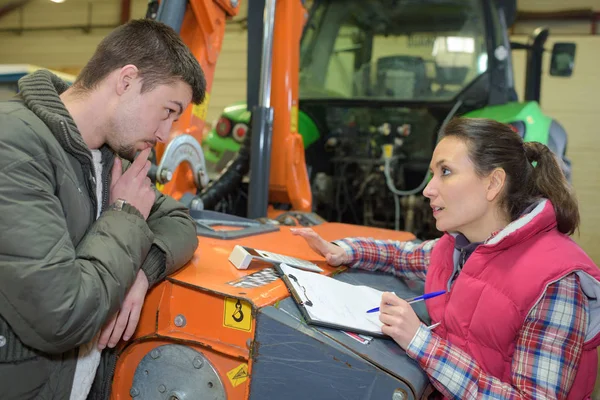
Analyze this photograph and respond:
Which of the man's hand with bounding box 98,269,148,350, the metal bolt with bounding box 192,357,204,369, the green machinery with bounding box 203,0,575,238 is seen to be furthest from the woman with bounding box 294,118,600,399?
the green machinery with bounding box 203,0,575,238

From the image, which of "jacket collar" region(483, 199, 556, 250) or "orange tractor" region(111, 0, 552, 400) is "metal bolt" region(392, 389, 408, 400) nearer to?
"orange tractor" region(111, 0, 552, 400)

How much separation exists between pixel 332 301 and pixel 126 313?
→ 533 millimetres

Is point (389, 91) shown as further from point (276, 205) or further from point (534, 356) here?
point (534, 356)

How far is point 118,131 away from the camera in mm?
1386

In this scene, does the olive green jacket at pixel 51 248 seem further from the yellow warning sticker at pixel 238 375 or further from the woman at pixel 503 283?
the woman at pixel 503 283

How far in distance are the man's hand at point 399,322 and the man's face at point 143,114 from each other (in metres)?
0.72

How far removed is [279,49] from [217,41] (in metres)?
0.51

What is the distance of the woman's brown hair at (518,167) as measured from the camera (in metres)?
1.46

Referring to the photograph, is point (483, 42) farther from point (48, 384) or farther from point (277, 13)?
point (48, 384)

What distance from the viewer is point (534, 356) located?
124 centimetres

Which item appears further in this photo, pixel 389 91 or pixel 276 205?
pixel 389 91

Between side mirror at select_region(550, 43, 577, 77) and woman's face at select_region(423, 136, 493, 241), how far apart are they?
2287mm

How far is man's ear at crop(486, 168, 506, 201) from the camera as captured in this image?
1483mm

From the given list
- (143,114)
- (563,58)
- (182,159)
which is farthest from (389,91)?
(143,114)
